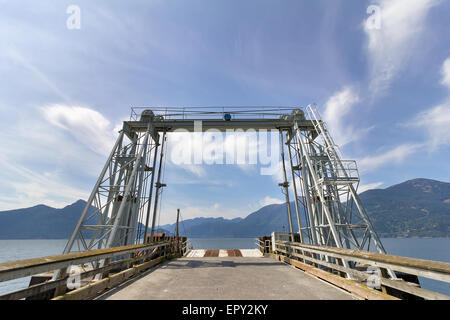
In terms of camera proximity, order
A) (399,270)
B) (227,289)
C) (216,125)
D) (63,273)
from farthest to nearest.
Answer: (216,125), (227,289), (63,273), (399,270)

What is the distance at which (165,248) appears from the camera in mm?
12664

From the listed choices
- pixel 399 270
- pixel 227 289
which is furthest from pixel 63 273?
pixel 399 270

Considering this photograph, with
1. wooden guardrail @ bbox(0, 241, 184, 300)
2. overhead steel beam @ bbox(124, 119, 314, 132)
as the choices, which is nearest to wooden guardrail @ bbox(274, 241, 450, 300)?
wooden guardrail @ bbox(0, 241, 184, 300)

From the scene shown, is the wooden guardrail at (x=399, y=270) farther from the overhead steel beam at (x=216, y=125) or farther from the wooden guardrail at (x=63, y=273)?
the overhead steel beam at (x=216, y=125)

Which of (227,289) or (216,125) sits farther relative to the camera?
(216,125)

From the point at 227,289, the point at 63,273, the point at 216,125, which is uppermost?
the point at 216,125

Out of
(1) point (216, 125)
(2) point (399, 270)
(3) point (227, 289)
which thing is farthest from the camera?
(1) point (216, 125)

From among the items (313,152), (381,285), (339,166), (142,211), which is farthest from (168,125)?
(381,285)

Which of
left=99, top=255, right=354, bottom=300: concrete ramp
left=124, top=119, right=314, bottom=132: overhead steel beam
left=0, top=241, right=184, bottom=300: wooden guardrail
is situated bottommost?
left=99, top=255, right=354, bottom=300: concrete ramp

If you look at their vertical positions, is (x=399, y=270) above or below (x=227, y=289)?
above

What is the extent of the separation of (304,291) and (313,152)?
11.2m

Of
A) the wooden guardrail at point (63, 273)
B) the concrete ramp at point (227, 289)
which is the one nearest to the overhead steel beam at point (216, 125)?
the wooden guardrail at point (63, 273)

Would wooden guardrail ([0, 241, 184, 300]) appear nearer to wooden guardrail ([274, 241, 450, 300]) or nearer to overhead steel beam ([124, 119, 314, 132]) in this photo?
wooden guardrail ([274, 241, 450, 300])

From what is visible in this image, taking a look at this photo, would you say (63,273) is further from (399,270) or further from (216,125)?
(216,125)
